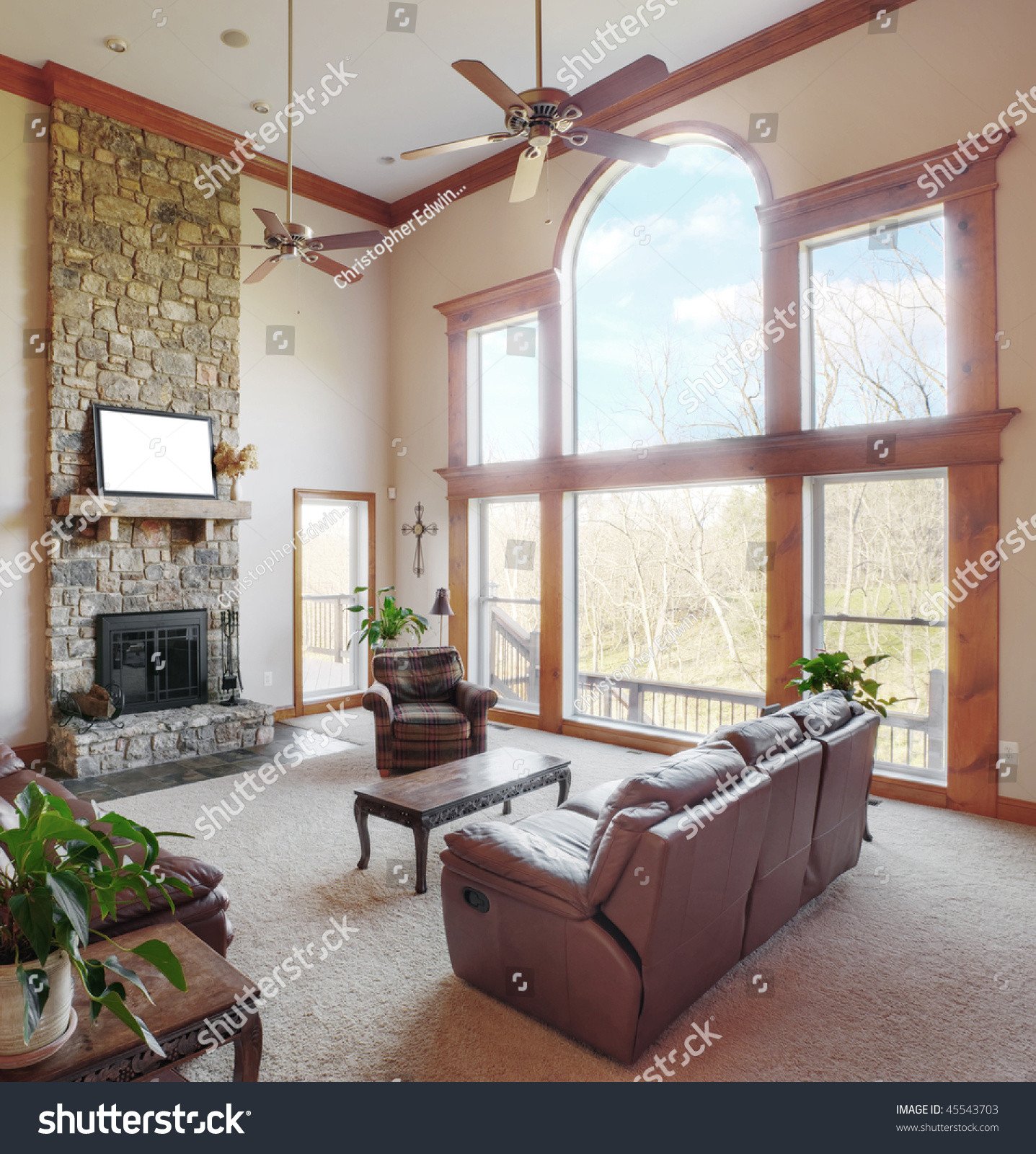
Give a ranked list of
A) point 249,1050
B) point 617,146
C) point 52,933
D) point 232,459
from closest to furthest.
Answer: point 52,933 < point 249,1050 < point 617,146 < point 232,459

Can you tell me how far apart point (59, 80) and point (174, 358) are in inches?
77.7

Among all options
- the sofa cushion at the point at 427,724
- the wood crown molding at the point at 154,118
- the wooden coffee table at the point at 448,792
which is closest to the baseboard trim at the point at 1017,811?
the wooden coffee table at the point at 448,792

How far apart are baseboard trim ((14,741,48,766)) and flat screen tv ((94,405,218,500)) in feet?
6.24

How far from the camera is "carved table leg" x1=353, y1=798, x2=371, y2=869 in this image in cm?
366

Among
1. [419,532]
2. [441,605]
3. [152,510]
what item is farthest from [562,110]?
[419,532]

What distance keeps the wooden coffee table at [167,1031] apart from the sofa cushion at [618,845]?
0.94 metres

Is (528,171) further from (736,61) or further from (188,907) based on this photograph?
(188,907)

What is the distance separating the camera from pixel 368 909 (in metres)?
3.31

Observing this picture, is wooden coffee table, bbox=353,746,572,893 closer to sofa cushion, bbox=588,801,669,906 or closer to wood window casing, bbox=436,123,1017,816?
sofa cushion, bbox=588,801,669,906

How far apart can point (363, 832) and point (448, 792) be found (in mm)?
457

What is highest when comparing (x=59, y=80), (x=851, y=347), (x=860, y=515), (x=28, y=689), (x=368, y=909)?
(x=59, y=80)

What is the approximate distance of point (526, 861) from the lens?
2420mm
